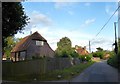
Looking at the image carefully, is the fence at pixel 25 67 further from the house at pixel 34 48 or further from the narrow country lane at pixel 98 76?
the house at pixel 34 48

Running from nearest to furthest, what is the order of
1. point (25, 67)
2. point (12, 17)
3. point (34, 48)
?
1. point (12, 17)
2. point (25, 67)
3. point (34, 48)

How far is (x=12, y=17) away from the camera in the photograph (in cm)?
2381

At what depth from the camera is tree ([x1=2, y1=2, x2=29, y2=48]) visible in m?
22.7

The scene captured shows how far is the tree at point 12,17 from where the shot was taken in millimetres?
22719

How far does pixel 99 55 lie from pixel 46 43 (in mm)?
67401

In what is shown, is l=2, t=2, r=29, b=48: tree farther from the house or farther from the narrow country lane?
the house

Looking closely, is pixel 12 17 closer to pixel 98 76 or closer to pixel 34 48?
pixel 98 76

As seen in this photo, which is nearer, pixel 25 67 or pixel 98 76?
pixel 98 76

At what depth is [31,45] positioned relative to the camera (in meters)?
55.3

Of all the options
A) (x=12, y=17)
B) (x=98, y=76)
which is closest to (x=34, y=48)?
(x=12, y=17)

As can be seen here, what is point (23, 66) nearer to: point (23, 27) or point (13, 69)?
point (13, 69)

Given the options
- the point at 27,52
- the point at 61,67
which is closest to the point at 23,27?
the point at 61,67

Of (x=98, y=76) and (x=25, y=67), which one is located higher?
(x=25, y=67)

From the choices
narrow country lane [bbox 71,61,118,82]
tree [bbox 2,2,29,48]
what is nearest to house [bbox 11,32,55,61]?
narrow country lane [bbox 71,61,118,82]
